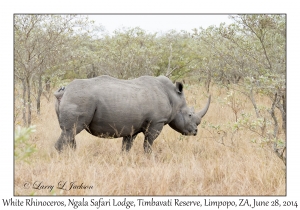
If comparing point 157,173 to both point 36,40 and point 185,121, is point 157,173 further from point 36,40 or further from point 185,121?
Result: point 36,40

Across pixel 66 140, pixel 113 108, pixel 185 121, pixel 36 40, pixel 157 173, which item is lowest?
pixel 157 173

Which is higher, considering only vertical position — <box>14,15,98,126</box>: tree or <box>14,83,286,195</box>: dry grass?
<box>14,15,98,126</box>: tree

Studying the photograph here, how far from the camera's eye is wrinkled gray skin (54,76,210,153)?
18.6 ft

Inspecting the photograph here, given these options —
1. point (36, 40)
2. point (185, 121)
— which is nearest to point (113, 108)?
point (185, 121)

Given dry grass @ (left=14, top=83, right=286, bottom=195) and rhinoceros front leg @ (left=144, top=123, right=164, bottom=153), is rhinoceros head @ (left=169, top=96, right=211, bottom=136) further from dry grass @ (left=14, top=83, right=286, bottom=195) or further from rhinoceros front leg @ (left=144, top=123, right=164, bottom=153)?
rhinoceros front leg @ (left=144, top=123, right=164, bottom=153)

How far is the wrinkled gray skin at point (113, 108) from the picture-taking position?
5684 mm

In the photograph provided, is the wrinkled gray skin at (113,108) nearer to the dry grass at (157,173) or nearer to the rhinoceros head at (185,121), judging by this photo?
the rhinoceros head at (185,121)

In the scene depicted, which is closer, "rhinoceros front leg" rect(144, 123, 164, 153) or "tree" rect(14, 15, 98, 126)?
"rhinoceros front leg" rect(144, 123, 164, 153)

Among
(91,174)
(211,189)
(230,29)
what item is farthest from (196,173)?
(230,29)

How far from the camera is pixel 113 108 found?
586cm

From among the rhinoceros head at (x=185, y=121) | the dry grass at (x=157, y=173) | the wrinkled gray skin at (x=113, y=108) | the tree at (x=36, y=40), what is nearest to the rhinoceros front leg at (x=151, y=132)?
the wrinkled gray skin at (x=113, y=108)

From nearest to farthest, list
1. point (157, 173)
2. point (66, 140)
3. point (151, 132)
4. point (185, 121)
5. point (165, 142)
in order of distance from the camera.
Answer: point (157, 173) → point (66, 140) → point (151, 132) → point (185, 121) → point (165, 142)

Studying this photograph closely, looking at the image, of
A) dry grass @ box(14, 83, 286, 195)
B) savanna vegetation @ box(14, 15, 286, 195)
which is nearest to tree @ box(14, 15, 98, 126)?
savanna vegetation @ box(14, 15, 286, 195)

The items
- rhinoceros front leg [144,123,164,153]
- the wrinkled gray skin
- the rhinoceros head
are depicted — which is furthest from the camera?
the rhinoceros head
